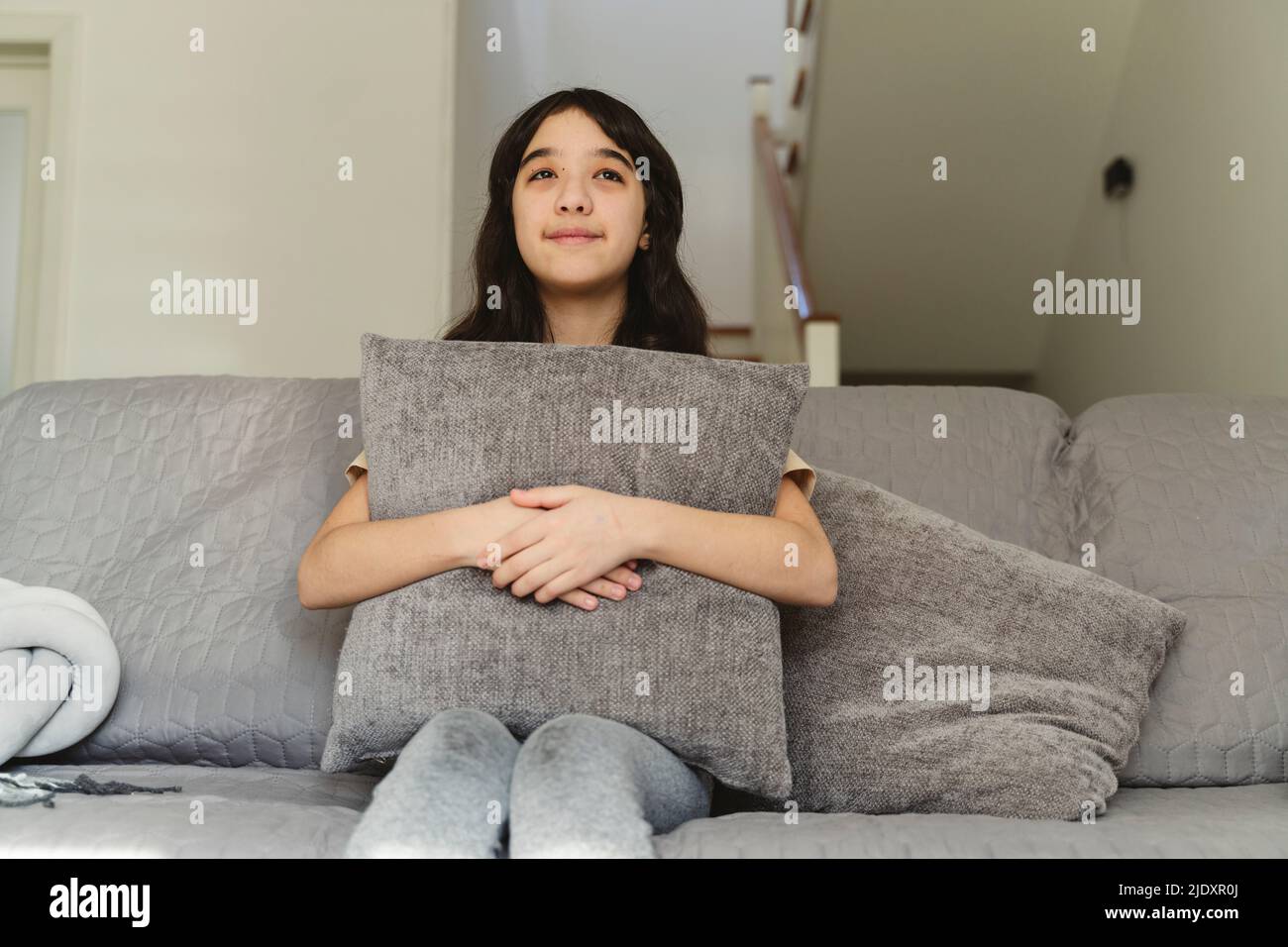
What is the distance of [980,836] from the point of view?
3.06 feet

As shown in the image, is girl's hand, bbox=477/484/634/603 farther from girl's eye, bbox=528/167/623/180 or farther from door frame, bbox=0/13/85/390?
door frame, bbox=0/13/85/390

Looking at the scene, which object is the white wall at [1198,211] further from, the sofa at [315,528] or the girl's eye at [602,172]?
the girl's eye at [602,172]

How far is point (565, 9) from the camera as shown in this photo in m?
6.01

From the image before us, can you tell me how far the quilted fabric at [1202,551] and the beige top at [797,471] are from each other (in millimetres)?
389

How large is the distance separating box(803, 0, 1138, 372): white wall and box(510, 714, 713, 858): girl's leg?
3504mm

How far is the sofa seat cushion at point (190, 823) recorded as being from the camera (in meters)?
0.87

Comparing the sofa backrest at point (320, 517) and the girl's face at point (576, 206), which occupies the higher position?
the girl's face at point (576, 206)

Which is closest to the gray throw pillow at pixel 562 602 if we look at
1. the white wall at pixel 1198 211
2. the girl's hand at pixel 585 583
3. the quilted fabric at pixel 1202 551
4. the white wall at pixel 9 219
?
the girl's hand at pixel 585 583

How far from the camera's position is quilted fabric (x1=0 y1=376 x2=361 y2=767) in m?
1.33

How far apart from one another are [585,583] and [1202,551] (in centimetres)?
79

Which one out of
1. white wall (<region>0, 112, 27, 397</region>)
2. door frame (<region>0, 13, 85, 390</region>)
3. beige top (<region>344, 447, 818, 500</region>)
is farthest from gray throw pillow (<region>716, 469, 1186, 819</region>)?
white wall (<region>0, 112, 27, 397</region>)

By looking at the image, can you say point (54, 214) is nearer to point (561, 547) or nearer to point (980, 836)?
point (561, 547)

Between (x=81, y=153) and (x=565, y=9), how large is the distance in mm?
3286

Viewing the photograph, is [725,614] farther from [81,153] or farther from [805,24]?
[805,24]
